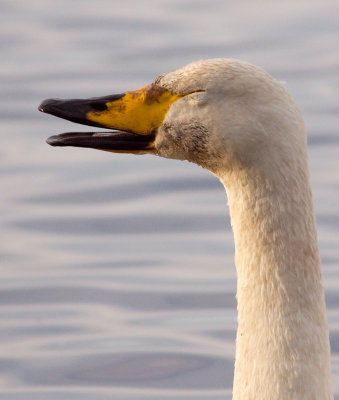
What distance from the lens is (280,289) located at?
5273mm

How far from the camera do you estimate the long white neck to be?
518cm

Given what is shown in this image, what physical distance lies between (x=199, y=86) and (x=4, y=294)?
4161 mm

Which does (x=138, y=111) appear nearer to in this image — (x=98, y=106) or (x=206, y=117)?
(x=98, y=106)

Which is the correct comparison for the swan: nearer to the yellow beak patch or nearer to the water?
the yellow beak patch

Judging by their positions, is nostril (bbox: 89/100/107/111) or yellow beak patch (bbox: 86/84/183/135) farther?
nostril (bbox: 89/100/107/111)

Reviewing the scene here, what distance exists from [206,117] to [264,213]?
40cm

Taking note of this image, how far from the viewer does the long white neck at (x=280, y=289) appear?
5.18m

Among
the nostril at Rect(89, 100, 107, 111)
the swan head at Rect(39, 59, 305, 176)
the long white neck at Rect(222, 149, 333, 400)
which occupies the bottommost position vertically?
the long white neck at Rect(222, 149, 333, 400)

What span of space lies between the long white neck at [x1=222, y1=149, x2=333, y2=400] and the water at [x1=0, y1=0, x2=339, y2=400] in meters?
2.74

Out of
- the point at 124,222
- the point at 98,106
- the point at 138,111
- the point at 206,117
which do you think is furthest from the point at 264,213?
the point at 124,222

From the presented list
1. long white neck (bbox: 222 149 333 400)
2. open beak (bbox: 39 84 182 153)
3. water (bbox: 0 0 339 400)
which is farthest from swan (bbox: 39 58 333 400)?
water (bbox: 0 0 339 400)

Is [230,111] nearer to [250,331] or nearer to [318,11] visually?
[250,331]

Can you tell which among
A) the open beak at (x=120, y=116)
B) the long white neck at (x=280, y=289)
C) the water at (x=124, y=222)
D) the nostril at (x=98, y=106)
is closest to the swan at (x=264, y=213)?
the long white neck at (x=280, y=289)

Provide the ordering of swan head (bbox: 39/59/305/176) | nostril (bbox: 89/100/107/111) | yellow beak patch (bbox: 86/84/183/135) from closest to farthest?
swan head (bbox: 39/59/305/176)
yellow beak patch (bbox: 86/84/183/135)
nostril (bbox: 89/100/107/111)
